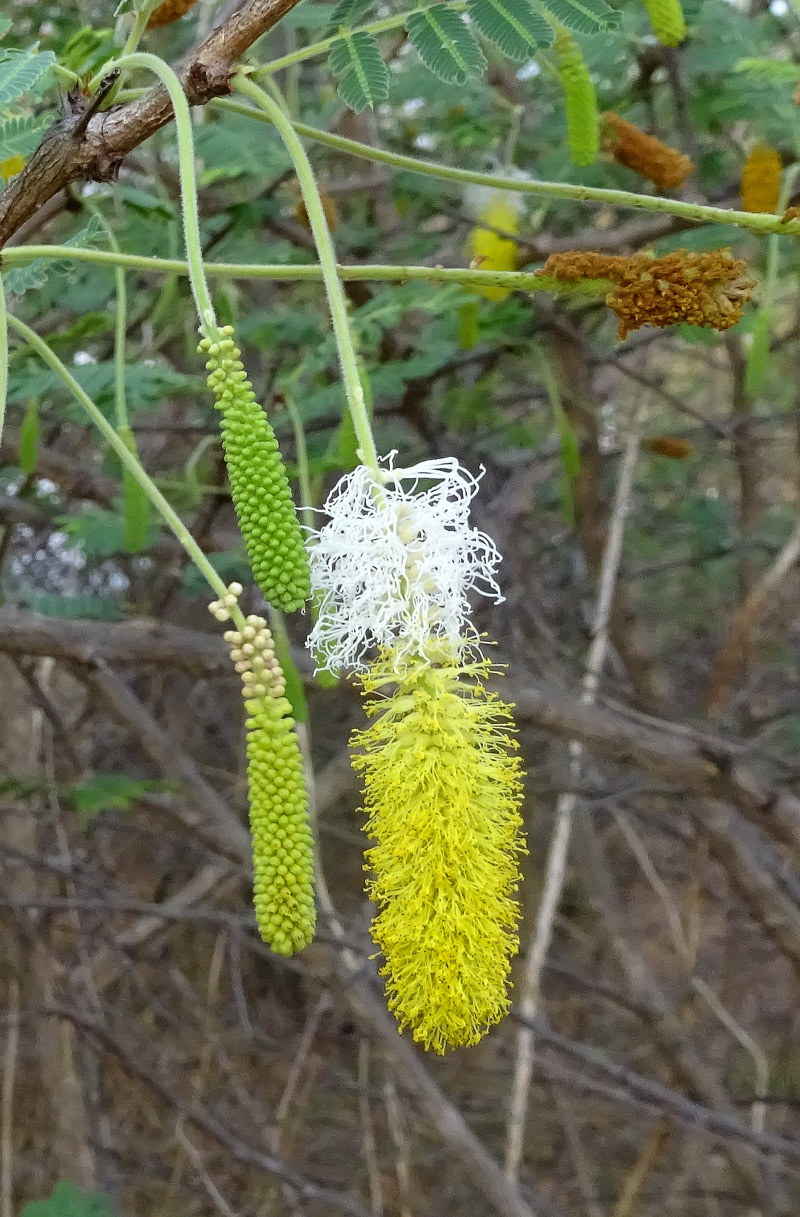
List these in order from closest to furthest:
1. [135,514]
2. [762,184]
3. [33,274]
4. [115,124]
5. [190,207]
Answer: [190,207], [115,124], [33,274], [135,514], [762,184]

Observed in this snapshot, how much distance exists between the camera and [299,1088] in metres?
2.90

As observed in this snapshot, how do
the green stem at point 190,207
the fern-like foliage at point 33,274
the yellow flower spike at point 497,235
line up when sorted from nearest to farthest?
the green stem at point 190,207
the fern-like foliage at point 33,274
the yellow flower spike at point 497,235

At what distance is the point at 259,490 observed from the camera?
0.53 meters

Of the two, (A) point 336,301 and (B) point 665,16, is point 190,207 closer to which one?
(A) point 336,301

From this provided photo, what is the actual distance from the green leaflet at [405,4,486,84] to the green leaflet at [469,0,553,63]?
18mm

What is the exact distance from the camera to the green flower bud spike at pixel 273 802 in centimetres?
57

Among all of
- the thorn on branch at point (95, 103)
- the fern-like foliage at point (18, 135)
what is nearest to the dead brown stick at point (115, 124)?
the thorn on branch at point (95, 103)

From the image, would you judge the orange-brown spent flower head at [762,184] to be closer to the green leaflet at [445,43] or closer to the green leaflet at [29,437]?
the green leaflet at [445,43]

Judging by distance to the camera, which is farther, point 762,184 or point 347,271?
point 762,184

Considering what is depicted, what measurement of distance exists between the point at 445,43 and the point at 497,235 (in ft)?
2.09

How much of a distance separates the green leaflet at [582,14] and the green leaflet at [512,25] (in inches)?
0.5

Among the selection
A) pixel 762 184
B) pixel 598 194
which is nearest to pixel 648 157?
pixel 762 184

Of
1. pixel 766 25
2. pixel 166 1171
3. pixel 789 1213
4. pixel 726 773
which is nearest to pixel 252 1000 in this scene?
pixel 166 1171

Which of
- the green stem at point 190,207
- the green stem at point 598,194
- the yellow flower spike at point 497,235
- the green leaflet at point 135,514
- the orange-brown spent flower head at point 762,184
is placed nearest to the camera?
the green stem at point 190,207
